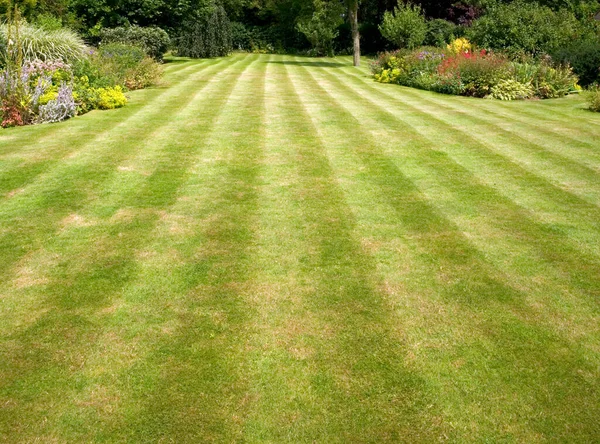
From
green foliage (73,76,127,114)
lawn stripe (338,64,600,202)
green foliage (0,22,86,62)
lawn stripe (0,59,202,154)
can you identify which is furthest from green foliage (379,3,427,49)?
lawn stripe (0,59,202,154)

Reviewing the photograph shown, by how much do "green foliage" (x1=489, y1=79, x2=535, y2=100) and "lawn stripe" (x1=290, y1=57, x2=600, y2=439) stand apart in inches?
475

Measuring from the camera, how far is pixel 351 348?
Answer: 18.3 feet

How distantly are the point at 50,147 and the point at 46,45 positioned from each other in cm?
747

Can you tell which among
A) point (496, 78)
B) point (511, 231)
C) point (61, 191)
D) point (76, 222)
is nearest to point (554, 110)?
point (496, 78)

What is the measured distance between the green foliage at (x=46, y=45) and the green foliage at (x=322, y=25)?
21137 mm

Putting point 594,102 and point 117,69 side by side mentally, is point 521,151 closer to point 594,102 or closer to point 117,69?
point 594,102

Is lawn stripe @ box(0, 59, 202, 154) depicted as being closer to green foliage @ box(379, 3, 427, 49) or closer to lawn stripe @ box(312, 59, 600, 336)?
lawn stripe @ box(312, 59, 600, 336)

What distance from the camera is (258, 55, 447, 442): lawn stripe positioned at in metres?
4.61

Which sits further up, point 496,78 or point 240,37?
point 240,37

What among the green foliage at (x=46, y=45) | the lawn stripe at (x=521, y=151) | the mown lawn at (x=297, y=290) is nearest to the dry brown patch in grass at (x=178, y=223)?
the mown lawn at (x=297, y=290)

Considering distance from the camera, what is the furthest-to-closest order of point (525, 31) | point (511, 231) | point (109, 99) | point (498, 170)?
point (525, 31)
point (109, 99)
point (498, 170)
point (511, 231)

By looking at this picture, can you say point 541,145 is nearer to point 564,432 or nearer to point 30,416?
point 564,432

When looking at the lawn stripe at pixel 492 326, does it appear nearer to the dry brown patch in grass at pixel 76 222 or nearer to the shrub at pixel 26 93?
the dry brown patch in grass at pixel 76 222

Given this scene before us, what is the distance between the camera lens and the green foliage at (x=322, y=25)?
37375 mm
